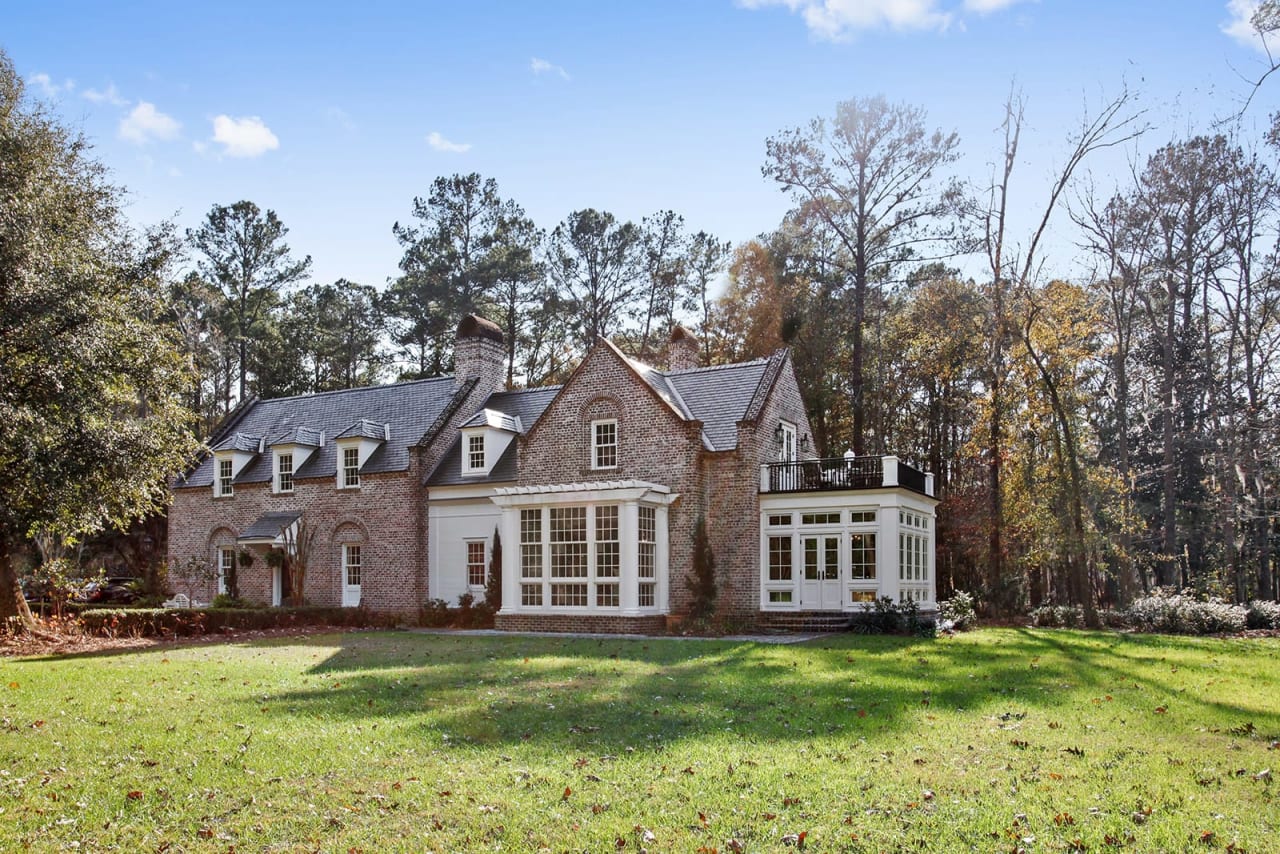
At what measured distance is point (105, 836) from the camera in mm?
6406

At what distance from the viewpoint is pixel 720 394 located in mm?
26172

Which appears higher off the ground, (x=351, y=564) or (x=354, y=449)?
(x=354, y=449)

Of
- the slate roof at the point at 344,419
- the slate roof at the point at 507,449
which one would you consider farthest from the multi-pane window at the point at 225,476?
the slate roof at the point at 507,449

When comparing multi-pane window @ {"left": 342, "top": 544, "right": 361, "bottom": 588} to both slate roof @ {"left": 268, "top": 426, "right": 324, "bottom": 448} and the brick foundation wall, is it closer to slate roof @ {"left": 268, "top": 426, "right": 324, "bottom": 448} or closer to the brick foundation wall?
slate roof @ {"left": 268, "top": 426, "right": 324, "bottom": 448}

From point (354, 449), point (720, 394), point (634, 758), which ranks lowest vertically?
point (634, 758)

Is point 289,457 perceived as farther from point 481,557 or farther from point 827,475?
point 827,475

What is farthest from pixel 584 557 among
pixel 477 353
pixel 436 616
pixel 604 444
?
pixel 477 353

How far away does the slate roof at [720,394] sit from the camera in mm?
24891

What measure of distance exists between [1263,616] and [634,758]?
23.5 m

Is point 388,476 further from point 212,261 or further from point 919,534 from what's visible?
point 212,261

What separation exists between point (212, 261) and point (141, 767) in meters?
48.5

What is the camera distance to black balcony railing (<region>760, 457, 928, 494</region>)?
23.8 metres

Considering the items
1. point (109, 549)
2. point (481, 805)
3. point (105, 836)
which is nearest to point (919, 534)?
point (481, 805)

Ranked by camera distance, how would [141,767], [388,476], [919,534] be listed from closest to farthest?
[141,767] < [919,534] < [388,476]
